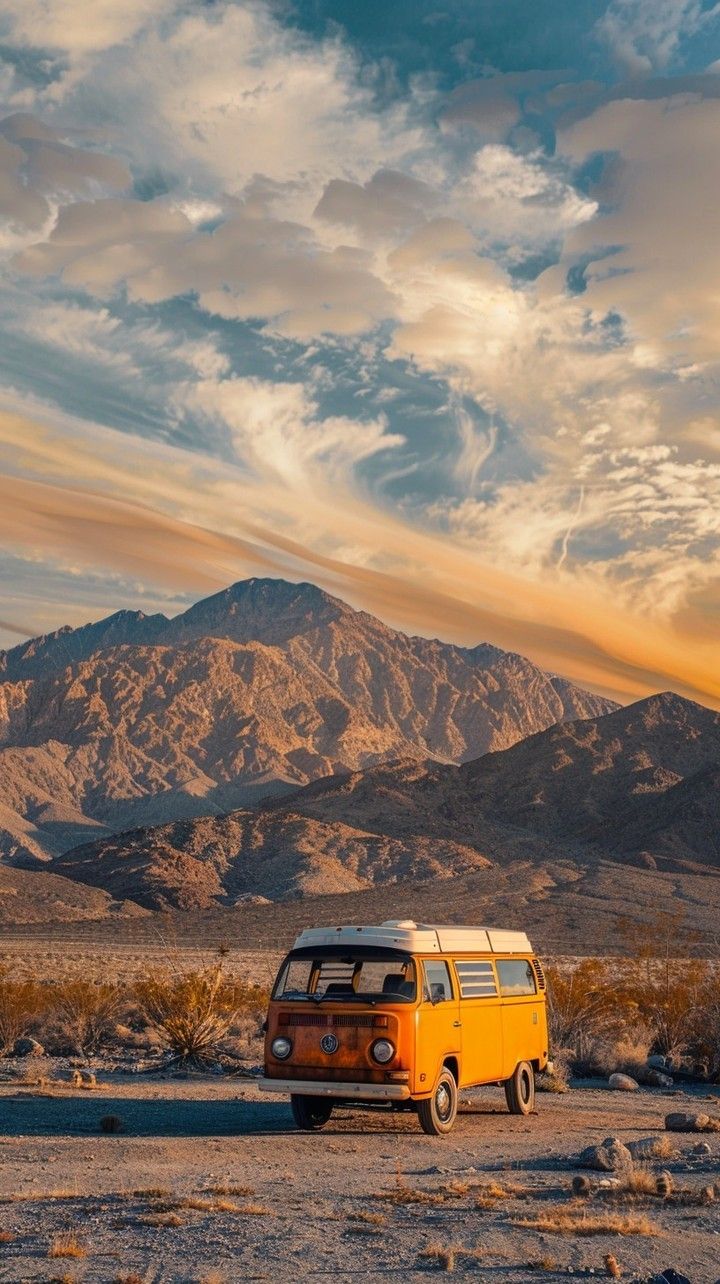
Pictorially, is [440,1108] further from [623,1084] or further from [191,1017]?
[191,1017]

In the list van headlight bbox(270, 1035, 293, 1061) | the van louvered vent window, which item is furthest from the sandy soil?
the van louvered vent window

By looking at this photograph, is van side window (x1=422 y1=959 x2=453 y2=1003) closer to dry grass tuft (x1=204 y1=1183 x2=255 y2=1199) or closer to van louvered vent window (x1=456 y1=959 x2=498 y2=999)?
van louvered vent window (x1=456 y1=959 x2=498 y2=999)

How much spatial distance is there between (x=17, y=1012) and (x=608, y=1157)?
13.1 metres

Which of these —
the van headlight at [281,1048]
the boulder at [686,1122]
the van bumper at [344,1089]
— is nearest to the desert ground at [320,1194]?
the boulder at [686,1122]

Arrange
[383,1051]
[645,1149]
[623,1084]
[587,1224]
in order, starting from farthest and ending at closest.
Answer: [623,1084]
[383,1051]
[645,1149]
[587,1224]

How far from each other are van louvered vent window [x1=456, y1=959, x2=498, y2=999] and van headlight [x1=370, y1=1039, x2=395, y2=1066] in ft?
5.03

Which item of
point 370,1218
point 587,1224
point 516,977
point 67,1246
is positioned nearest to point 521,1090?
point 516,977

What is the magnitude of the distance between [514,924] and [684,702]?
9684cm

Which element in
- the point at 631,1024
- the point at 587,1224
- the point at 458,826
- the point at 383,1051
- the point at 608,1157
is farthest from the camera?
the point at 458,826

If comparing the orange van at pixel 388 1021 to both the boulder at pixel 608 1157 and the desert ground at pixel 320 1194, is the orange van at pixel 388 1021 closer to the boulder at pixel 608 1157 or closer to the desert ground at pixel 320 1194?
the desert ground at pixel 320 1194

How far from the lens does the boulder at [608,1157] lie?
11633 mm

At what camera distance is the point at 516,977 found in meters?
15.8

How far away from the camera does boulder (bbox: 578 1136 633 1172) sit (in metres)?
11.6

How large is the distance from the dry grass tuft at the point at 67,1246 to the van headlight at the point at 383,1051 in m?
4.59
